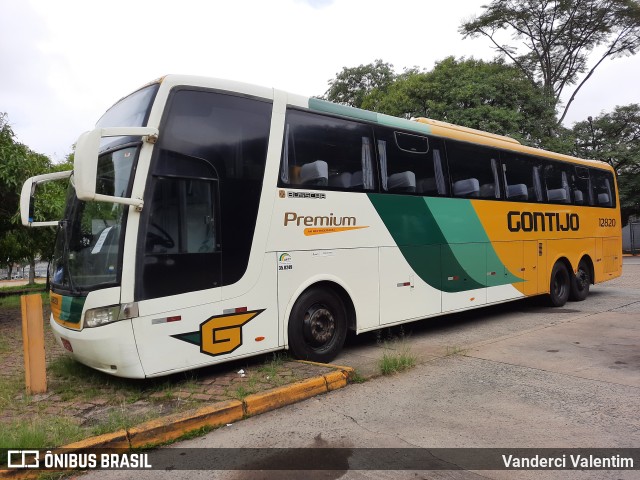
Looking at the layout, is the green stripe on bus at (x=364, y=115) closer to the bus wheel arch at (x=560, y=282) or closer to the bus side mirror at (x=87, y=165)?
the bus side mirror at (x=87, y=165)

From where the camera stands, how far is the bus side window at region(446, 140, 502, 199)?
8258 millimetres

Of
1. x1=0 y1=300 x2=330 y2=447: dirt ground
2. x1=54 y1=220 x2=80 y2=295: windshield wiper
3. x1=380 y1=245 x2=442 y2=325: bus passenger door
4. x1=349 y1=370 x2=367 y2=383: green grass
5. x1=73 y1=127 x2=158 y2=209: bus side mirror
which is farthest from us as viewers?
x1=380 y1=245 x2=442 y2=325: bus passenger door

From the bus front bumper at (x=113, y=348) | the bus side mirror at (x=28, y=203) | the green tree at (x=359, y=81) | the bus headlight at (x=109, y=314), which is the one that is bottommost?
the bus front bumper at (x=113, y=348)

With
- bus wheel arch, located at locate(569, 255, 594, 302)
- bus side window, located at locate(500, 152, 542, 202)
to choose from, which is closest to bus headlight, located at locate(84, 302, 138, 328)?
bus side window, located at locate(500, 152, 542, 202)

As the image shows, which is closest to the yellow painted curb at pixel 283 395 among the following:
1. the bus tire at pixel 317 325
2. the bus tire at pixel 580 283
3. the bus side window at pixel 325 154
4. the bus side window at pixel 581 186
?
the bus tire at pixel 317 325

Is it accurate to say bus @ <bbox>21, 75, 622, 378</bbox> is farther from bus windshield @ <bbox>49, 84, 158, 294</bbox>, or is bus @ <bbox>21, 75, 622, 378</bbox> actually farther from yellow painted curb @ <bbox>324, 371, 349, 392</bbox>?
yellow painted curb @ <bbox>324, 371, 349, 392</bbox>

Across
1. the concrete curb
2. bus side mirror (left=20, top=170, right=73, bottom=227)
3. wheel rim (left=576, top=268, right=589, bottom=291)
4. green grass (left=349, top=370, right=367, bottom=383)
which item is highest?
bus side mirror (left=20, top=170, right=73, bottom=227)

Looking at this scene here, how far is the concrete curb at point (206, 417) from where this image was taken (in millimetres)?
3715

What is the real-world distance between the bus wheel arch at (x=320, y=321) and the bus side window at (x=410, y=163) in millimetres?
1810

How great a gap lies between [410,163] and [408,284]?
1.89m

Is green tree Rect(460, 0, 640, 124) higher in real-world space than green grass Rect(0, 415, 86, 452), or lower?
higher

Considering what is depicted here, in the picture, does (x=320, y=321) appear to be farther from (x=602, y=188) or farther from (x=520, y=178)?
(x=602, y=188)

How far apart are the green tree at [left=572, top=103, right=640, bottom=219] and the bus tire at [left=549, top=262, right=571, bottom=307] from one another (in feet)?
60.7

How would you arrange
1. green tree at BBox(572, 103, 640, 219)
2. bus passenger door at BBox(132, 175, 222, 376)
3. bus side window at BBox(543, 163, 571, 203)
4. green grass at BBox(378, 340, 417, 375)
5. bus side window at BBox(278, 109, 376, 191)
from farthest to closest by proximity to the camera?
1. green tree at BBox(572, 103, 640, 219)
2. bus side window at BBox(543, 163, 571, 203)
3. bus side window at BBox(278, 109, 376, 191)
4. green grass at BBox(378, 340, 417, 375)
5. bus passenger door at BBox(132, 175, 222, 376)
